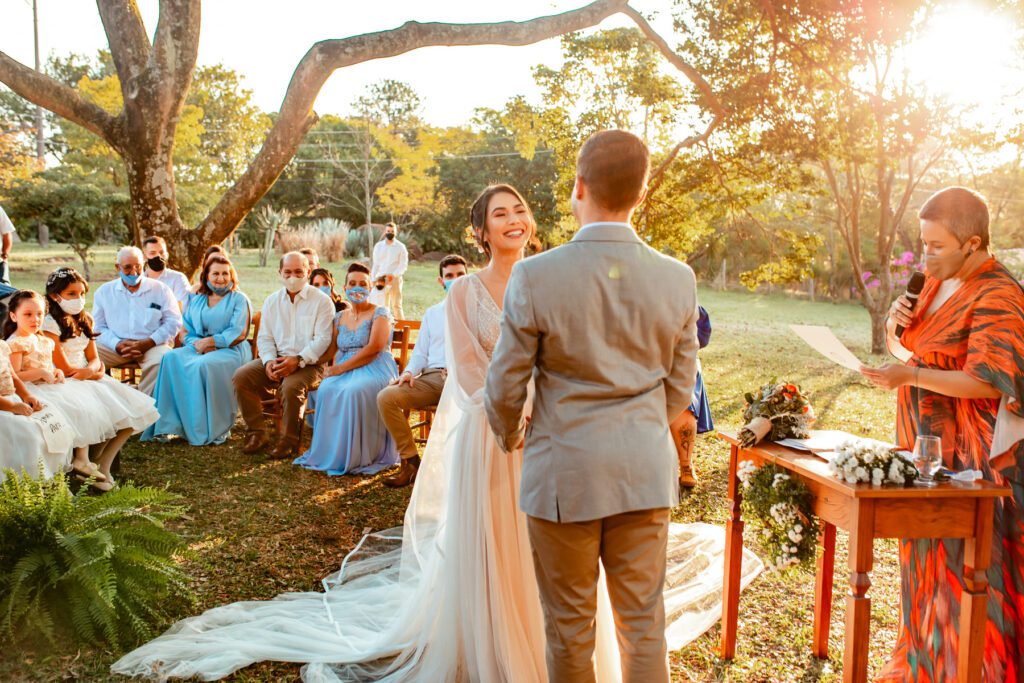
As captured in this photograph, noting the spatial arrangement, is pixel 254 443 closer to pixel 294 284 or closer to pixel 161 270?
pixel 294 284

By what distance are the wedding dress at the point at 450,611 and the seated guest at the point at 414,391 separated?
248 cm

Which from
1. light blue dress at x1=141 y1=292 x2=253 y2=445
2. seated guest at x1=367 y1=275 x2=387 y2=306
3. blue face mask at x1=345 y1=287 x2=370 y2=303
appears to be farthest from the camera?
seated guest at x1=367 y1=275 x2=387 y2=306

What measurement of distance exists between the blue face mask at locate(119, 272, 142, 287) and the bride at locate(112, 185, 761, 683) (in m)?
5.03

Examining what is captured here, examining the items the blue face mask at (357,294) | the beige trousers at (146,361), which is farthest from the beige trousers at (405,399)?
the beige trousers at (146,361)

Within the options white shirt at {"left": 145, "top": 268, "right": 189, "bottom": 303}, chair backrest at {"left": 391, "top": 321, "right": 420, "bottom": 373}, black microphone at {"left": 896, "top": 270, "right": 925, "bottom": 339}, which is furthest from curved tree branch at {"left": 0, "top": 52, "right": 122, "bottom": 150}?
black microphone at {"left": 896, "top": 270, "right": 925, "bottom": 339}

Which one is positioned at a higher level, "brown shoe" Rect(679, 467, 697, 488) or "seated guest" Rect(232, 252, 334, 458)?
"seated guest" Rect(232, 252, 334, 458)

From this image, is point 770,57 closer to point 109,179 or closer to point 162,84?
point 162,84

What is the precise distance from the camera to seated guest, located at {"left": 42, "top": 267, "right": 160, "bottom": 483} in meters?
6.07

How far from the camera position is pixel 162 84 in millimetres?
9117

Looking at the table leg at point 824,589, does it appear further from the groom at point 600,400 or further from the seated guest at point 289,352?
the seated guest at point 289,352

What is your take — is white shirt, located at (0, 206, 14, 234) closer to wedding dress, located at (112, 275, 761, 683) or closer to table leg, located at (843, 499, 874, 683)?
wedding dress, located at (112, 275, 761, 683)

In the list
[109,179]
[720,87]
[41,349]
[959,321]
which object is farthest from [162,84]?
[109,179]

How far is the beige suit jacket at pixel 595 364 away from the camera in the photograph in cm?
219

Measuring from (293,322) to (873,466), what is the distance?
19.6ft
